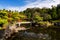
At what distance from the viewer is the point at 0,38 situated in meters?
23.6

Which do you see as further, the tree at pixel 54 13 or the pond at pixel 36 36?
the tree at pixel 54 13

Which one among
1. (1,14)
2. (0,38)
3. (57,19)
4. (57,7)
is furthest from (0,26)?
(57,7)

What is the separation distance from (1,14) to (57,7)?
2962cm

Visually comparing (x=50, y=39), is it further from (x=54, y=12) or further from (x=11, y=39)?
(x=54, y=12)

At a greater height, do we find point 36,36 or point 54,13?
point 36,36

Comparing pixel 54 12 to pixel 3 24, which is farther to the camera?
pixel 54 12

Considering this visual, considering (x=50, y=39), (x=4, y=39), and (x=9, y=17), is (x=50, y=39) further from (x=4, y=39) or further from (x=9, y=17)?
(x=9, y=17)

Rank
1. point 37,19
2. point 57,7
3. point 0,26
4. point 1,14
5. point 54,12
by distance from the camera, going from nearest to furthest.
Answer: point 0,26
point 1,14
point 37,19
point 54,12
point 57,7

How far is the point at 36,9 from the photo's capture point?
9369cm

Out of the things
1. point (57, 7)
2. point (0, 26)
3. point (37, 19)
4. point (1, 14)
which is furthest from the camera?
point (57, 7)

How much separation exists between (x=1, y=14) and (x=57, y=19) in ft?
74.4

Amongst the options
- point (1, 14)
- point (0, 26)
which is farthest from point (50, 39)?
point (1, 14)

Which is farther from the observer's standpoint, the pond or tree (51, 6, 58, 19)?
tree (51, 6, 58, 19)

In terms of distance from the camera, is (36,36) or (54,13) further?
(54,13)
